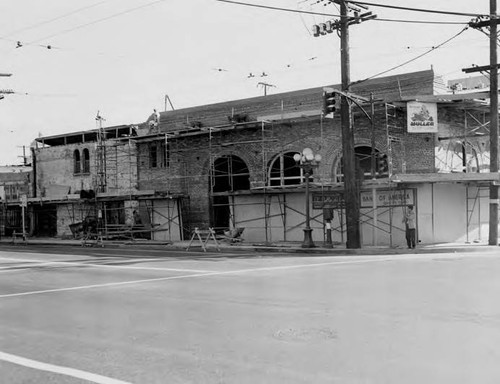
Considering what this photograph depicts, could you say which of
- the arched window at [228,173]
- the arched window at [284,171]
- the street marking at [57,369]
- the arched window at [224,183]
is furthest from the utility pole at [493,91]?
the street marking at [57,369]

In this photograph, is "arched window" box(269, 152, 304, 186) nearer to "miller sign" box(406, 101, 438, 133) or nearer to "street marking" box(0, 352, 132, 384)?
"miller sign" box(406, 101, 438, 133)

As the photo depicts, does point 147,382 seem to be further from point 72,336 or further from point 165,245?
point 165,245

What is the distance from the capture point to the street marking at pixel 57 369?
5.74 m

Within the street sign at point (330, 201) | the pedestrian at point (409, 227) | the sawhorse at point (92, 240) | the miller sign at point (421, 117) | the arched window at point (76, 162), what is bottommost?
the sawhorse at point (92, 240)

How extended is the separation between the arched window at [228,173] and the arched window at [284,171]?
5.89ft

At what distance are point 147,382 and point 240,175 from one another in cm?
2522

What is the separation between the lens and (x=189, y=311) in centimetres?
944

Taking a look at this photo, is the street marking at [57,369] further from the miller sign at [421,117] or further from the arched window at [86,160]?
the arched window at [86,160]

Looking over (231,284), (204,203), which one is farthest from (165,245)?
(231,284)

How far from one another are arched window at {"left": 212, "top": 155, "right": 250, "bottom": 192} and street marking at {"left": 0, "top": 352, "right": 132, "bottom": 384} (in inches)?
961

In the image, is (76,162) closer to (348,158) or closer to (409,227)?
(348,158)

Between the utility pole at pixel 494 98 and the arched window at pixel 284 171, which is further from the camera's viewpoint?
the arched window at pixel 284 171

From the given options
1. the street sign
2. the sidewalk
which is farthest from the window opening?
the street sign

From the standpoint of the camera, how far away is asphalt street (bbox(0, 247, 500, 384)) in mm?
5941
